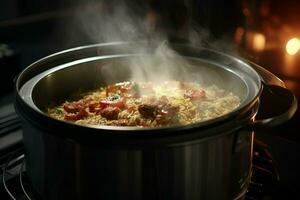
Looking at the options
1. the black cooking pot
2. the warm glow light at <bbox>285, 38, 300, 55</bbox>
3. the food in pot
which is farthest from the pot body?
the warm glow light at <bbox>285, 38, 300, 55</bbox>

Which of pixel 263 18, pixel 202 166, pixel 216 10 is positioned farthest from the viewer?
pixel 263 18

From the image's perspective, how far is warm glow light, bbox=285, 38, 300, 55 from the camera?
4.46 meters

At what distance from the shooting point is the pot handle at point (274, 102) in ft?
6.29

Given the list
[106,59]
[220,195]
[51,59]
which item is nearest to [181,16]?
[106,59]

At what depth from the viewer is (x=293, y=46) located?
4.48m

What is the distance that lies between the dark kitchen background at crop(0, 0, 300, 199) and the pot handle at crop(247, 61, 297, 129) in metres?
1.16

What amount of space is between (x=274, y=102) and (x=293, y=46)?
229cm

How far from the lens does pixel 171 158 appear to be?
1.82 m

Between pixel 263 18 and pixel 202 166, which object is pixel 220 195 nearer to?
pixel 202 166

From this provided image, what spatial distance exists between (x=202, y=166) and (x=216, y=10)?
2.61 m

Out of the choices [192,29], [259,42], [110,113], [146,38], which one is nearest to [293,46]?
[259,42]

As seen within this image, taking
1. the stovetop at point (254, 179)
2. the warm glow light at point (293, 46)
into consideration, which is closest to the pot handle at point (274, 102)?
the stovetop at point (254, 179)

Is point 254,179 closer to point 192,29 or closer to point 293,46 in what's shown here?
point 192,29

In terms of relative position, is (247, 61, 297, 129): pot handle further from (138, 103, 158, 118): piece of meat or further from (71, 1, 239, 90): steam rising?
(138, 103, 158, 118): piece of meat
